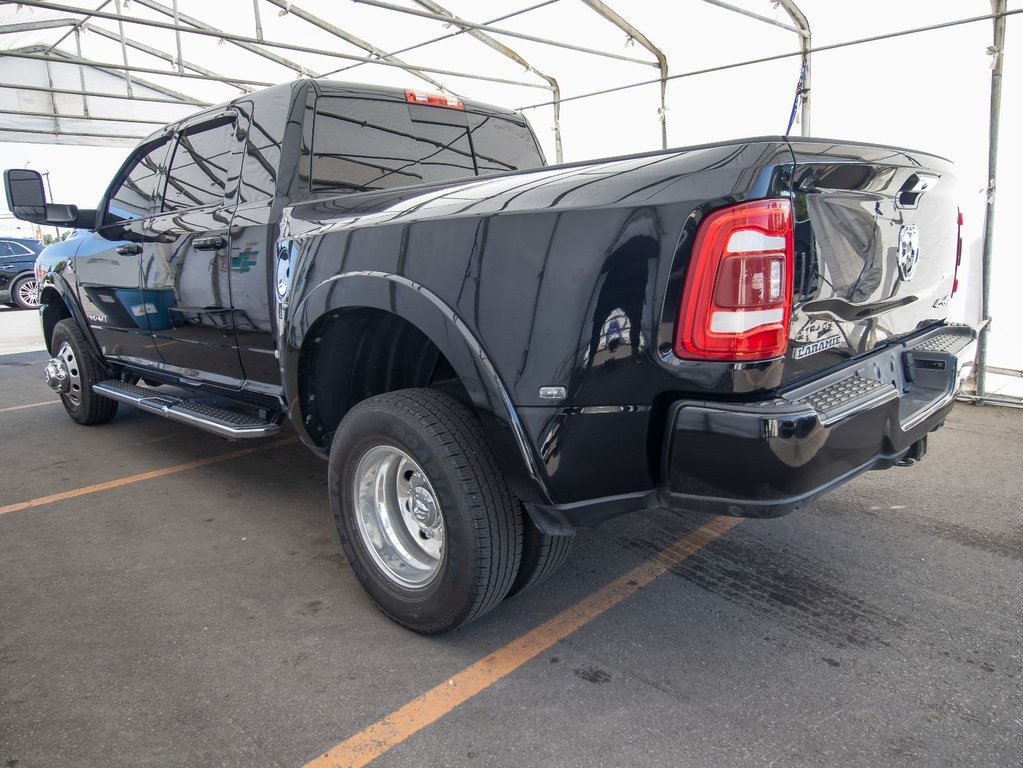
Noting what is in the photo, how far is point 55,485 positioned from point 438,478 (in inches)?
116

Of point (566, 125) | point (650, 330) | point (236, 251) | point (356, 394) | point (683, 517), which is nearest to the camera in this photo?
point (650, 330)

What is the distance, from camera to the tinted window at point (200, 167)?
3.37 m

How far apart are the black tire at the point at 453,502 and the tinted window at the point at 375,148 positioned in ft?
3.88

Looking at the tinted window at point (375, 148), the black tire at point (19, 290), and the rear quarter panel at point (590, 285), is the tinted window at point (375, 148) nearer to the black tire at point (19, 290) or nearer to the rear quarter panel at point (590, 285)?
the rear quarter panel at point (590, 285)

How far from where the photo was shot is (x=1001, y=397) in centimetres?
525

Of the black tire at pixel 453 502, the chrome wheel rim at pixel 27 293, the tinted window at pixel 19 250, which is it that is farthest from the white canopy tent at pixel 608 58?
the black tire at pixel 453 502

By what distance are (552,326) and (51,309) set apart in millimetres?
4844

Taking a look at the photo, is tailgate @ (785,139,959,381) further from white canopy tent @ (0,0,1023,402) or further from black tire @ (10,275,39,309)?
black tire @ (10,275,39,309)

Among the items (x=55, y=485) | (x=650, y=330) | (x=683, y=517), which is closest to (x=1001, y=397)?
(x=683, y=517)

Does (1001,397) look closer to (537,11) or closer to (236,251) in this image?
(236,251)

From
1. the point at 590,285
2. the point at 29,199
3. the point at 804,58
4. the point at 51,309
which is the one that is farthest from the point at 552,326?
the point at 804,58

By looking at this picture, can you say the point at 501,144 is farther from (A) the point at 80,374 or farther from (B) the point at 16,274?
(B) the point at 16,274

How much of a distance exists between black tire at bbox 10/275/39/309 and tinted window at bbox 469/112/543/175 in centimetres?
1513

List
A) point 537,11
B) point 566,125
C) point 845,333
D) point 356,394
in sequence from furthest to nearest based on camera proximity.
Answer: point 566,125, point 537,11, point 356,394, point 845,333
